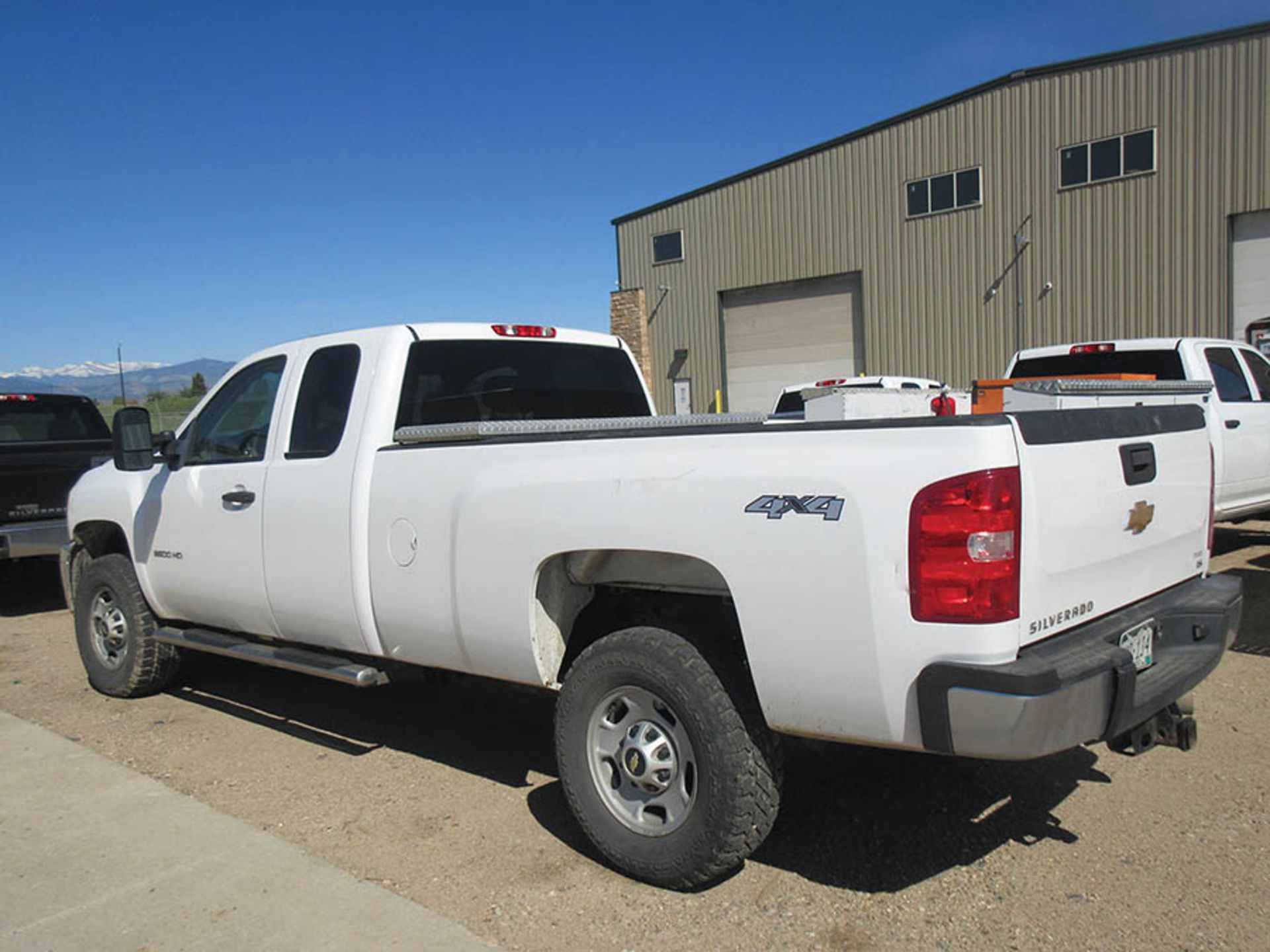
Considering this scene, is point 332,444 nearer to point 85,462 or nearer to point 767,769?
point 767,769

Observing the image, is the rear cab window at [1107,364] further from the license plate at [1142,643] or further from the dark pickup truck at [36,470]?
the dark pickup truck at [36,470]

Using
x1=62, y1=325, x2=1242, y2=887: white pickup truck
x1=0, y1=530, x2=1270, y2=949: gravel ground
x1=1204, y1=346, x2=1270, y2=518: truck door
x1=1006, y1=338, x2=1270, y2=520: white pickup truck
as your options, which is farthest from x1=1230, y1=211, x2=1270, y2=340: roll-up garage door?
x1=62, y1=325, x2=1242, y2=887: white pickup truck

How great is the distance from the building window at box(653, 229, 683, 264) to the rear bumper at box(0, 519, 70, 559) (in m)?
19.1

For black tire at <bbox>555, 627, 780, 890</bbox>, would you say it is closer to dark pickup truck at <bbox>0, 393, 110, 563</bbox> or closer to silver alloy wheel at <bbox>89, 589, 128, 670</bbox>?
silver alloy wheel at <bbox>89, 589, 128, 670</bbox>

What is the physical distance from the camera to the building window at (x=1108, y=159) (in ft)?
61.3

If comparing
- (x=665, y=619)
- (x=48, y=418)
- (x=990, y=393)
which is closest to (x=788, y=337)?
(x=990, y=393)

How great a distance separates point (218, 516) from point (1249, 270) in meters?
18.7

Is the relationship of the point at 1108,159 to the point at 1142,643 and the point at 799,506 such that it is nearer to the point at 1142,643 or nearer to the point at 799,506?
the point at 1142,643

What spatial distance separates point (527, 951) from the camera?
125 inches

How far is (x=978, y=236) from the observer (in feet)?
68.7

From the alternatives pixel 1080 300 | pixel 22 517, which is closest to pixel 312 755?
pixel 22 517

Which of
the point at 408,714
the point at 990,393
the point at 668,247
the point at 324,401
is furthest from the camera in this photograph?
the point at 668,247

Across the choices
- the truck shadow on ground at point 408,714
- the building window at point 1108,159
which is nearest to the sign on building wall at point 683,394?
the building window at point 1108,159

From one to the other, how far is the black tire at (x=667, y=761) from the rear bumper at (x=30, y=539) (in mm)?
6787
